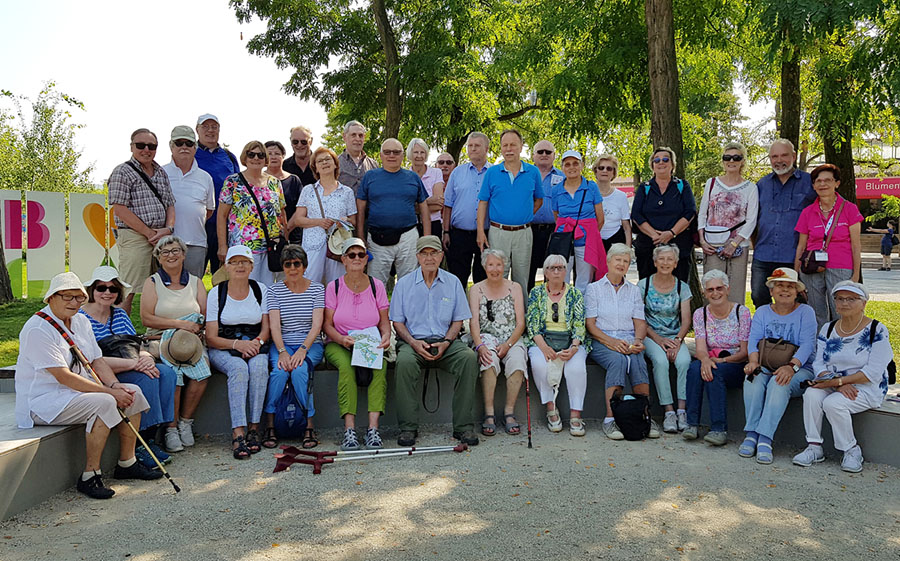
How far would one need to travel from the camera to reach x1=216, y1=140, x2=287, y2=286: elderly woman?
6051mm

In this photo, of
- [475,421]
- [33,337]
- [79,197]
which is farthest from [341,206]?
[79,197]

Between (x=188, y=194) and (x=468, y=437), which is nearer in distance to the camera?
(x=468, y=437)

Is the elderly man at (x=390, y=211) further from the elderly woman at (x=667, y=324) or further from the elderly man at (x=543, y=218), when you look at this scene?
the elderly woman at (x=667, y=324)

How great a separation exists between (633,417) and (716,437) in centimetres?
62

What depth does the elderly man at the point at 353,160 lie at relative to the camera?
6773mm

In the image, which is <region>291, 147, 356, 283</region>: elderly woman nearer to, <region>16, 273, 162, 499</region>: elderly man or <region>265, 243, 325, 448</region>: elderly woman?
<region>265, 243, 325, 448</region>: elderly woman

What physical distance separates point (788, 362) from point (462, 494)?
271cm

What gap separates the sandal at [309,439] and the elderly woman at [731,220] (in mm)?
3641

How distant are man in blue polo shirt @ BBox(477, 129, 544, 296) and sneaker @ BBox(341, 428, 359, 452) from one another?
6.85ft

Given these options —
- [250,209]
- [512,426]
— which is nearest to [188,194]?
[250,209]

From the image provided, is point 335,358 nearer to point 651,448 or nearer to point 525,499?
point 525,499

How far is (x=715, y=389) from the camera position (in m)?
5.52

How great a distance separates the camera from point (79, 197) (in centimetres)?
1310

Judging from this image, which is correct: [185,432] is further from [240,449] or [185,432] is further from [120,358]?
[120,358]
